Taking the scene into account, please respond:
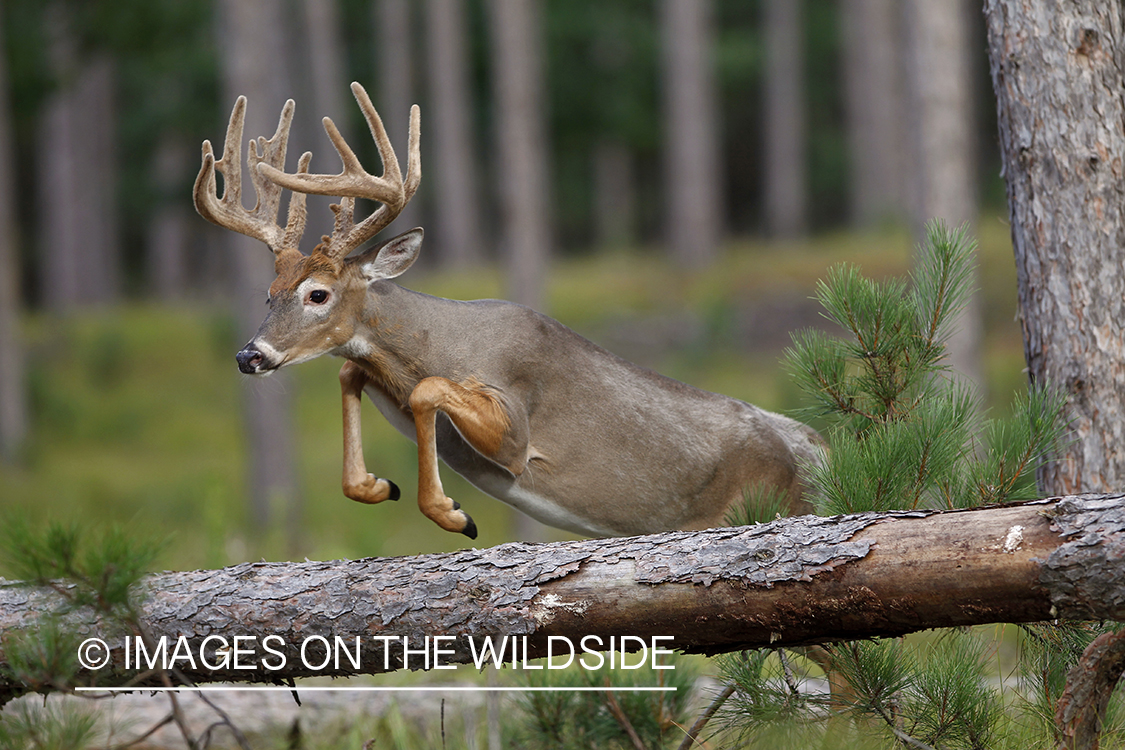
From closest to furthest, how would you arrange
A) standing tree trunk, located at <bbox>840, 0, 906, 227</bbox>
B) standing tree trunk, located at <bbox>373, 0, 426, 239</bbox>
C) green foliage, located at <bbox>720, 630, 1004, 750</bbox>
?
green foliage, located at <bbox>720, 630, 1004, 750</bbox> < standing tree trunk, located at <bbox>373, 0, 426, 239</bbox> < standing tree trunk, located at <bbox>840, 0, 906, 227</bbox>

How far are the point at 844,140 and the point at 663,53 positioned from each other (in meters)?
6.91

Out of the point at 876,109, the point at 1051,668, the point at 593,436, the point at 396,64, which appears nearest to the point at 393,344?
the point at 593,436

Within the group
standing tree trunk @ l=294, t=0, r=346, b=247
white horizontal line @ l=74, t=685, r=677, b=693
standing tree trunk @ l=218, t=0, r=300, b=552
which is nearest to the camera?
white horizontal line @ l=74, t=685, r=677, b=693

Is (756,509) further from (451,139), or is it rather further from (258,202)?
(451,139)

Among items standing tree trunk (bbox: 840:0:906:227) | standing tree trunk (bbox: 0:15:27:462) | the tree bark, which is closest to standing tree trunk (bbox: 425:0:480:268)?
standing tree trunk (bbox: 840:0:906:227)

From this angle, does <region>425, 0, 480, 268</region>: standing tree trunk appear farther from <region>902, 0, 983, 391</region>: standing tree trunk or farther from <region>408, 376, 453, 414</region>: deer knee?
<region>408, 376, 453, 414</region>: deer knee

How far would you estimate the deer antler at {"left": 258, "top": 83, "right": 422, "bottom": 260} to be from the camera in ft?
12.9

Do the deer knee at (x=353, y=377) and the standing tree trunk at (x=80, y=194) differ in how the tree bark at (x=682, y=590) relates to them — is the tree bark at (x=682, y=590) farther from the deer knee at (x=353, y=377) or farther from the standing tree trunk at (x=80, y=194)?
the standing tree trunk at (x=80, y=194)

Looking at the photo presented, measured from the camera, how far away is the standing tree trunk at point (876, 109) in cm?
2350

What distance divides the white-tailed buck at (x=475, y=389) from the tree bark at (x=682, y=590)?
0.48 metres

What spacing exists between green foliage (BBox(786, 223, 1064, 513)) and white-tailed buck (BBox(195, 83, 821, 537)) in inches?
20.3

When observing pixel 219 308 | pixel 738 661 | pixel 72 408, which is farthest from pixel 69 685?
pixel 219 308

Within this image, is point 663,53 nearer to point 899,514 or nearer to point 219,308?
point 219,308

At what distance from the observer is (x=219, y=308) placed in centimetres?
2061
